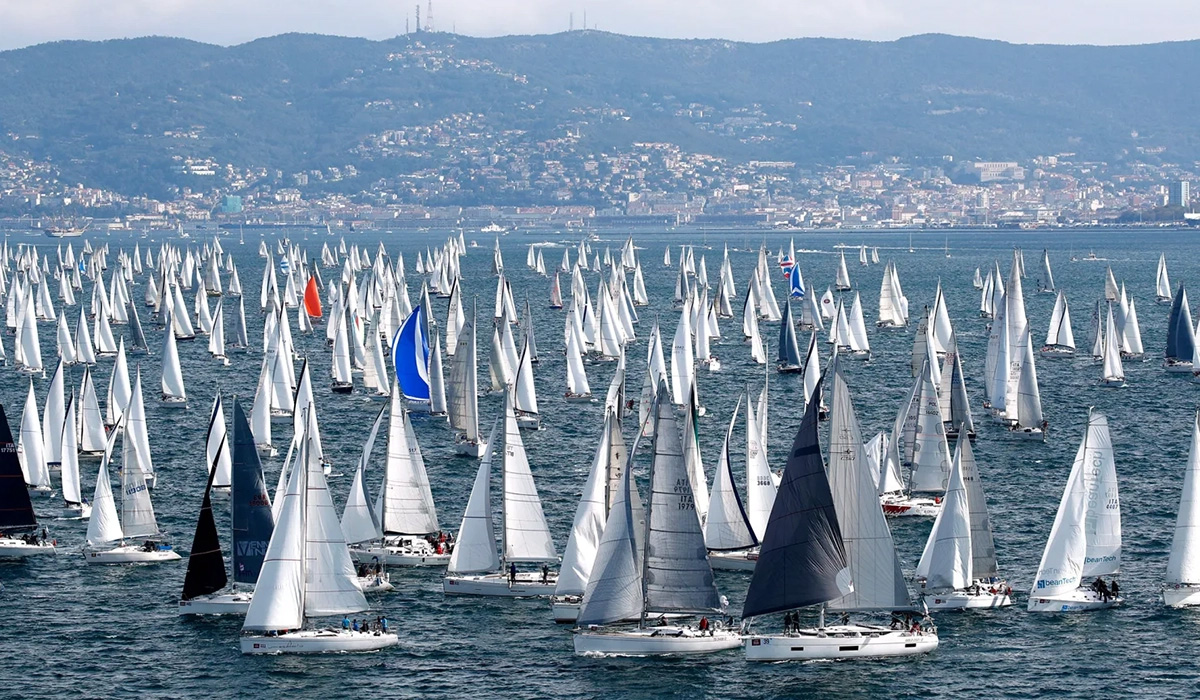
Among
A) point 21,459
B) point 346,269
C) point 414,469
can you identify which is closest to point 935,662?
point 414,469

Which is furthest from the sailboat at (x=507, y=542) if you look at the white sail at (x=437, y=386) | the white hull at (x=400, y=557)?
the white sail at (x=437, y=386)

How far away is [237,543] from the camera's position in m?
48.2

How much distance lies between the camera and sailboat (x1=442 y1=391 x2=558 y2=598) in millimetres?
49469

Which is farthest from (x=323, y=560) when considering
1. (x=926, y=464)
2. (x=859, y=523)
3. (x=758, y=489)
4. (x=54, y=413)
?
(x=926, y=464)

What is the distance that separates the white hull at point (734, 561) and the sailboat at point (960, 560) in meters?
5.10

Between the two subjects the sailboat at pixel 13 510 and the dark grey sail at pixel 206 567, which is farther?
the sailboat at pixel 13 510

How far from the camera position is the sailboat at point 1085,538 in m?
48.0

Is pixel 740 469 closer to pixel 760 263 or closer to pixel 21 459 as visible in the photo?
pixel 21 459

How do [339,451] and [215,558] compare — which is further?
[339,451]

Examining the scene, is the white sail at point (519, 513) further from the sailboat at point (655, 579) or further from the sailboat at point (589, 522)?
the sailboat at point (655, 579)

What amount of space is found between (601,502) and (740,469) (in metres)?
21.3

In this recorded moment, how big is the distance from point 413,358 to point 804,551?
132 ft

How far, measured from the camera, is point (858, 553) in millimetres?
44719

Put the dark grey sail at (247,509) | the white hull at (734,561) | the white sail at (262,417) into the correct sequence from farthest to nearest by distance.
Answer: the white sail at (262,417), the white hull at (734,561), the dark grey sail at (247,509)
